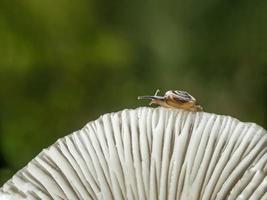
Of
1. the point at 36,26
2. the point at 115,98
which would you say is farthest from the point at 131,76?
the point at 36,26

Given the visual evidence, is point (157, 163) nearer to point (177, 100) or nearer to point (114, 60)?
point (177, 100)

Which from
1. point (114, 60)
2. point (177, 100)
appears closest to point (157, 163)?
point (177, 100)

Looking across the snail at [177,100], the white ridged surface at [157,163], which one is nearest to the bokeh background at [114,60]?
the snail at [177,100]

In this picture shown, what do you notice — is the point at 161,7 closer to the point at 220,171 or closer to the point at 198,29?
the point at 198,29

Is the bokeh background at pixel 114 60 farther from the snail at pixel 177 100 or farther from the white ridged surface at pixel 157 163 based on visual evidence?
the white ridged surface at pixel 157 163

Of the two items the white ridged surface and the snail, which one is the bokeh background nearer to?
the snail
